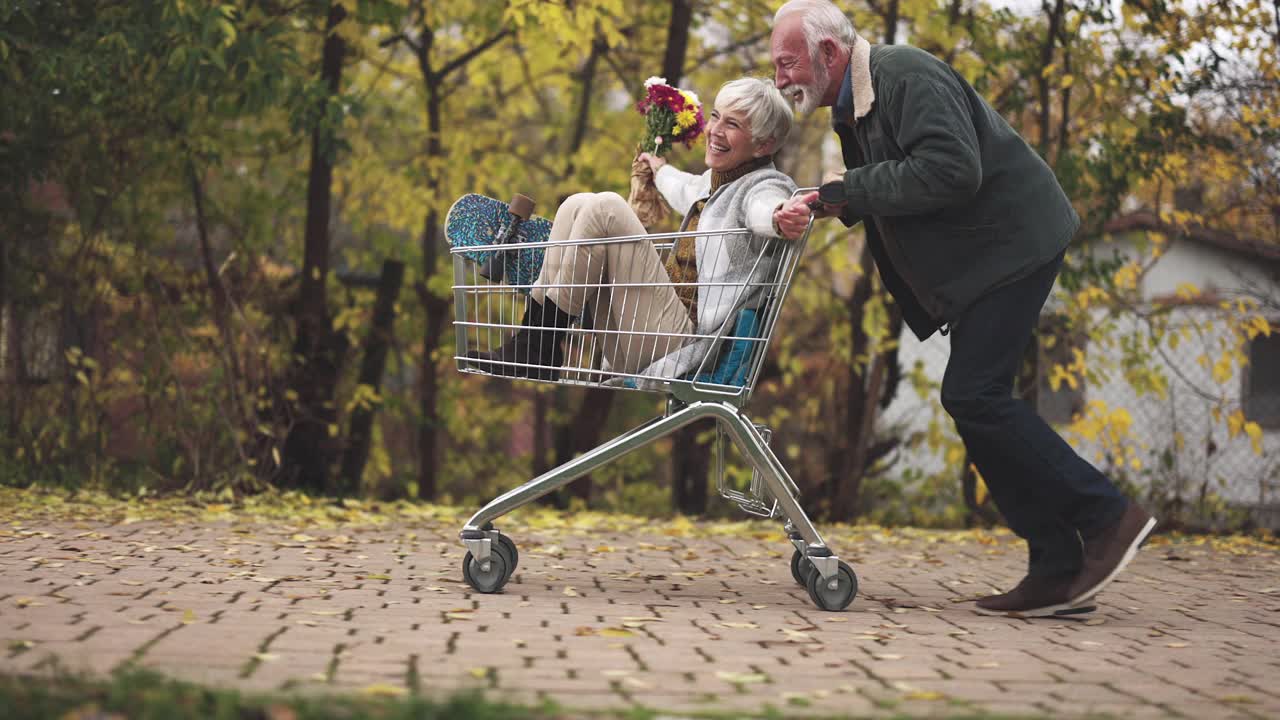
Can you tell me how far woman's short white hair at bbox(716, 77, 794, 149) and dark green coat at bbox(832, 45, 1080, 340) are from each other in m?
0.21

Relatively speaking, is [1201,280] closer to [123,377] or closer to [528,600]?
Result: [123,377]

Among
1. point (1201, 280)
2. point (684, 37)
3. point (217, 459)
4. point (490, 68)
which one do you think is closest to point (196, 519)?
point (217, 459)

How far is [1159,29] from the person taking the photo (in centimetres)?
817

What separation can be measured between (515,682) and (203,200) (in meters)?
7.22

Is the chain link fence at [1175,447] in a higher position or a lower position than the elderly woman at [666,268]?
lower

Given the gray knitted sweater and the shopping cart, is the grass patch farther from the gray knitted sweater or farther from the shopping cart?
the gray knitted sweater

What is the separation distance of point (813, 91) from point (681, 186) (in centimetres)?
72

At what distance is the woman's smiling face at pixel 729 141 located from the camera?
4582 millimetres

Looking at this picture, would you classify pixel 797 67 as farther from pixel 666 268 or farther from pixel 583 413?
pixel 583 413

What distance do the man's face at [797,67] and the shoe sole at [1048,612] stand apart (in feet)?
6.18

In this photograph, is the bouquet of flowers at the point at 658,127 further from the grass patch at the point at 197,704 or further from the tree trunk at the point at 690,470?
the tree trunk at the point at 690,470

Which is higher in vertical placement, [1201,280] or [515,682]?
[1201,280]

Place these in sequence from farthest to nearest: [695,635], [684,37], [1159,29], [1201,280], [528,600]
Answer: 1. [1201,280]
2. [684,37]
3. [1159,29]
4. [528,600]
5. [695,635]

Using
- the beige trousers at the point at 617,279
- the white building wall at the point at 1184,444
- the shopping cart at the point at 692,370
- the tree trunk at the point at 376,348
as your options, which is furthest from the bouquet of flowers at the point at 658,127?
the tree trunk at the point at 376,348
